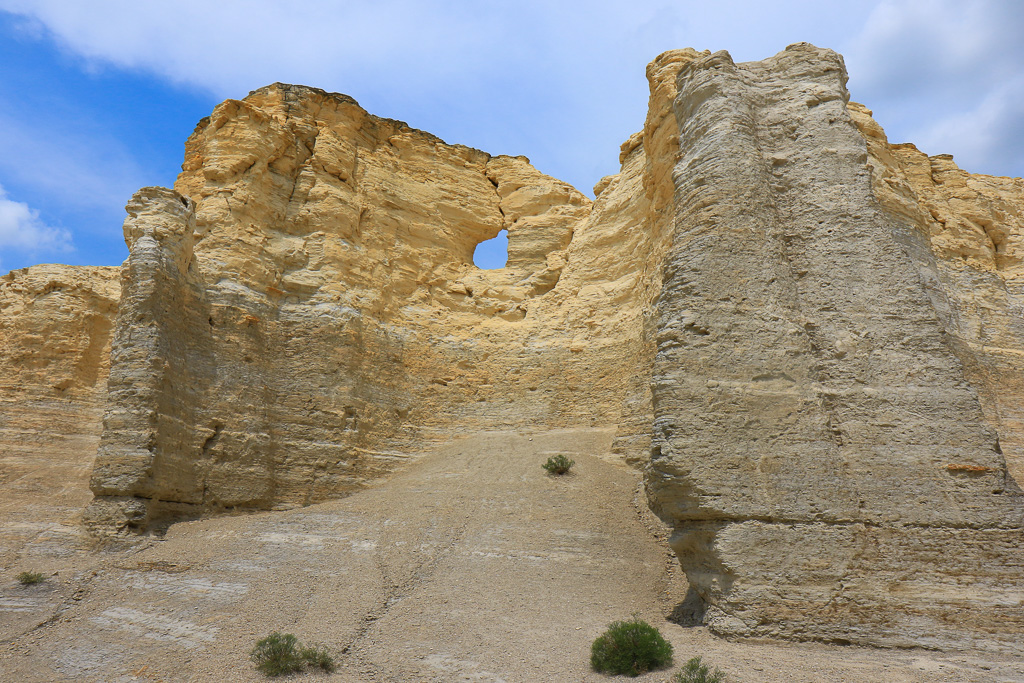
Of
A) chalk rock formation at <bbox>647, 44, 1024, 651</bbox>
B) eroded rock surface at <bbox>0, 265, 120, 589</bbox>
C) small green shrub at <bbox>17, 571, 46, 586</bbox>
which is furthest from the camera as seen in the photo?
eroded rock surface at <bbox>0, 265, 120, 589</bbox>

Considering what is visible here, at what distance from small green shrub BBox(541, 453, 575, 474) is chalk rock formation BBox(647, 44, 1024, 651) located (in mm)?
3707

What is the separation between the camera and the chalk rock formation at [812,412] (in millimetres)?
6301

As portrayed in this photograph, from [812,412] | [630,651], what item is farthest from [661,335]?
[630,651]

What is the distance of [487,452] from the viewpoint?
13.5 m

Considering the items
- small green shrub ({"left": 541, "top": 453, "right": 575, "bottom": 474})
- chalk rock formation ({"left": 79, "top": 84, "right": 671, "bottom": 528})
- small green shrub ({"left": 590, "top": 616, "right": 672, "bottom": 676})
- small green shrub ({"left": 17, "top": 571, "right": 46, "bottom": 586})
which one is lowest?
small green shrub ({"left": 17, "top": 571, "right": 46, "bottom": 586})

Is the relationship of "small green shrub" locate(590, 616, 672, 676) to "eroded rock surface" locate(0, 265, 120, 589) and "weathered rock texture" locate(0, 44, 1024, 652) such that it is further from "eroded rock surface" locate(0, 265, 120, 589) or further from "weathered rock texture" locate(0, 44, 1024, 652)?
"eroded rock surface" locate(0, 265, 120, 589)

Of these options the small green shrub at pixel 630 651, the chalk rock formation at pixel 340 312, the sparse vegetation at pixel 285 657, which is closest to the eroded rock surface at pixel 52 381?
the chalk rock formation at pixel 340 312

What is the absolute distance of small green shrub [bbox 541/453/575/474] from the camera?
471 inches

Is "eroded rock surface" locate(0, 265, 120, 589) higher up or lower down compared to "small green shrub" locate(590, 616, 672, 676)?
higher up

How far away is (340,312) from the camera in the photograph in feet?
47.2

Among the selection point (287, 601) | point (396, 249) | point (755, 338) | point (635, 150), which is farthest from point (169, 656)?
point (635, 150)

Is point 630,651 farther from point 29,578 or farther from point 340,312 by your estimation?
point 340,312

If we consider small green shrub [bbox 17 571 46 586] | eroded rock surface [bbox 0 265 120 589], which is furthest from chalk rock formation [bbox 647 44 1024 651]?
eroded rock surface [bbox 0 265 120 589]

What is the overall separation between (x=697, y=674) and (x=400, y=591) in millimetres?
4392
